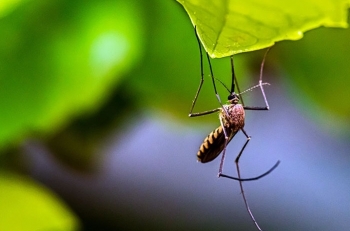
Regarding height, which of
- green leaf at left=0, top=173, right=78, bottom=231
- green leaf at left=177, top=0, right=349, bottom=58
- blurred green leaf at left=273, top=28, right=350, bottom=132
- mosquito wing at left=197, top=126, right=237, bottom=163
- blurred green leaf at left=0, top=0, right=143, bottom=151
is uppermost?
blurred green leaf at left=273, top=28, right=350, bottom=132

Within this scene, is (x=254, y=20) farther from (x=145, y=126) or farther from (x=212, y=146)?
(x=145, y=126)

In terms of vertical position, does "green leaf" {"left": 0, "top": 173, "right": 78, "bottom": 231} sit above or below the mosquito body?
below

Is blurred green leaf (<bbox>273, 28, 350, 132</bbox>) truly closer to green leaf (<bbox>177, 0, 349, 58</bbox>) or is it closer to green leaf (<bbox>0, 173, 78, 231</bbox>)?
green leaf (<bbox>0, 173, 78, 231</bbox>)

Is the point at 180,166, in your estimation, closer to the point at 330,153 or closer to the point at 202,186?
the point at 202,186

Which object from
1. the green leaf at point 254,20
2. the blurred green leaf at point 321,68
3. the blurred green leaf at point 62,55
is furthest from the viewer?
the blurred green leaf at point 321,68

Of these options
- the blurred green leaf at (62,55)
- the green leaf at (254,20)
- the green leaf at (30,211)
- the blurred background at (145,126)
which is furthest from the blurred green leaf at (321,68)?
the green leaf at (254,20)

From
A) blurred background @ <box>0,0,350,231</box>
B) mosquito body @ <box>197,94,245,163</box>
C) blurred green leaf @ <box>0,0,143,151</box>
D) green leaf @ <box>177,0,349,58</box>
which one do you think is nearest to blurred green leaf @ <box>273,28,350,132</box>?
blurred background @ <box>0,0,350,231</box>

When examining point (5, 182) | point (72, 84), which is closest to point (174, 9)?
point (72, 84)

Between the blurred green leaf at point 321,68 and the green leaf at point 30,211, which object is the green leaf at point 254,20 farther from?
the blurred green leaf at point 321,68

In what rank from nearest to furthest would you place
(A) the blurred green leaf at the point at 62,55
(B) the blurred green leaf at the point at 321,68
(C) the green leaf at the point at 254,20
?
(C) the green leaf at the point at 254,20 < (A) the blurred green leaf at the point at 62,55 < (B) the blurred green leaf at the point at 321,68
